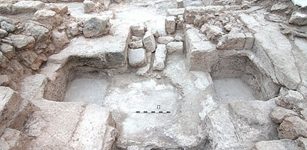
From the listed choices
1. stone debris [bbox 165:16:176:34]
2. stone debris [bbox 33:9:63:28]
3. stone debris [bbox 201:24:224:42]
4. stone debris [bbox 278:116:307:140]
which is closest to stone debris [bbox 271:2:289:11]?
stone debris [bbox 201:24:224:42]

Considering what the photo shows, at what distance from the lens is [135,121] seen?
4.10 m

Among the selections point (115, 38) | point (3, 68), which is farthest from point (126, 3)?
point (3, 68)

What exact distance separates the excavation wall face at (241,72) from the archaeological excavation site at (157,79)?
19 millimetres

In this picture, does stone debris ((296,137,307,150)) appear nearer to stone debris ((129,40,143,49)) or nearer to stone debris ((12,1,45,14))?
stone debris ((129,40,143,49))

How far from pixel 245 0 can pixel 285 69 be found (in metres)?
2.57

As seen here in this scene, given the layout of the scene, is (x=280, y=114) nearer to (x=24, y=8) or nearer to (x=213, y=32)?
(x=213, y=32)

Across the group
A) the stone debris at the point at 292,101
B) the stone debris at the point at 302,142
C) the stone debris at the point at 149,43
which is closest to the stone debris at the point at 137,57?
the stone debris at the point at 149,43

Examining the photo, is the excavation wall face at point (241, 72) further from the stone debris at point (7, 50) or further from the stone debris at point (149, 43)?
the stone debris at point (7, 50)

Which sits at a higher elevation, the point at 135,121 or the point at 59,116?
the point at 59,116

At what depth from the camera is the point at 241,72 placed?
5.10 m

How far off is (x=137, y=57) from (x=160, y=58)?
0.43 m

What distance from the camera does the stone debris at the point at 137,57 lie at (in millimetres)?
5035

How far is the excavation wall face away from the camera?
4.65m

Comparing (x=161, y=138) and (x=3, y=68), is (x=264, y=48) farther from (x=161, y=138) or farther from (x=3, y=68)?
(x=3, y=68)
